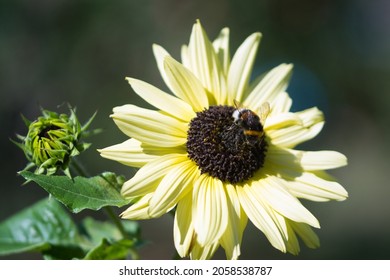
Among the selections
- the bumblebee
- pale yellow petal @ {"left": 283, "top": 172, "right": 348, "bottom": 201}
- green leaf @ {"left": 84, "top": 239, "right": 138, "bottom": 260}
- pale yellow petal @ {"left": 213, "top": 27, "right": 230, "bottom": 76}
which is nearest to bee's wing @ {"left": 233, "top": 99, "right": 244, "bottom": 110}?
the bumblebee

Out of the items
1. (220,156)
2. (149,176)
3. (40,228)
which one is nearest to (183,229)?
(149,176)

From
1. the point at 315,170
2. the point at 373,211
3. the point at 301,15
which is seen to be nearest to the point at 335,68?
the point at 301,15

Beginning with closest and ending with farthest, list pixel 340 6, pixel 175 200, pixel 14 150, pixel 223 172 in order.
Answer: pixel 175 200, pixel 223 172, pixel 14 150, pixel 340 6

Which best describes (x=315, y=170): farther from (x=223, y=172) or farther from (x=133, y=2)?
(x=133, y=2)

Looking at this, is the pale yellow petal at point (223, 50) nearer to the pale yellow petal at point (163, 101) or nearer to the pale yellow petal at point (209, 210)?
the pale yellow petal at point (163, 101)

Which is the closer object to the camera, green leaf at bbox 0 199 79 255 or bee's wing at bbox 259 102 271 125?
bee's wing at bbox 259 102 271 125

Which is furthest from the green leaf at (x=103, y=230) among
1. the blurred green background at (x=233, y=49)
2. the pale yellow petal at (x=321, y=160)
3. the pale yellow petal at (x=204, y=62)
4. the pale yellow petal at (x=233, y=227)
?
the blurred green background at (x=233, y=49)

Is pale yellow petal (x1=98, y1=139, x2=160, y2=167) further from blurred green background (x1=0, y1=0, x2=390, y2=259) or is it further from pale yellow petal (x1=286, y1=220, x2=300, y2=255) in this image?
blurred green background (x1=0, y1=0, x2=390, y2=259)
